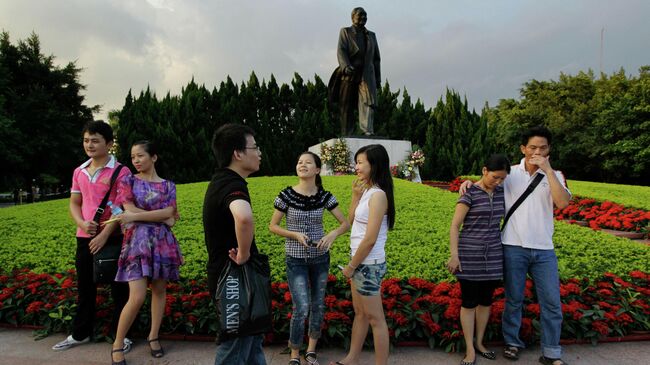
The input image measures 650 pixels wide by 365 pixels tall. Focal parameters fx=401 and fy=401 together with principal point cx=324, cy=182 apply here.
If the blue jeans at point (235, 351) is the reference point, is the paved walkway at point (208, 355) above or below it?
below

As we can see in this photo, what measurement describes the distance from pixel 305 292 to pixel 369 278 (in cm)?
52

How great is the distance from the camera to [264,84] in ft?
A: 65.4

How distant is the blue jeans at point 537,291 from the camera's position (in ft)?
9.22

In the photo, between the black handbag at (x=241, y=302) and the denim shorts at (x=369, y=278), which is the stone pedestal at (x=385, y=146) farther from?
the black handbag at (x=241, y=302)

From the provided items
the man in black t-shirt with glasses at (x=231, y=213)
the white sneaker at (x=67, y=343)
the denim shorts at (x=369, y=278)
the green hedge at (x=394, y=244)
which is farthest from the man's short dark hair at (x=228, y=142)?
the white sneaker at (x=67, y=343)

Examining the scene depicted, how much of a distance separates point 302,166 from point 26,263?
3.68 m

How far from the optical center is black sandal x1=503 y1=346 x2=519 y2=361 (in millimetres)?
2910

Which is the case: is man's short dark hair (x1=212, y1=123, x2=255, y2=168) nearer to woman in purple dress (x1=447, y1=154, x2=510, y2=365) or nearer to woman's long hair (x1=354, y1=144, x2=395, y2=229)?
woman's long hair (x1=354, y1=144, x2=395, y2=229)

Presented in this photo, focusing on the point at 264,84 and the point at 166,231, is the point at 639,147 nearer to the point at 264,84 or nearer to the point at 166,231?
the point at 264,84

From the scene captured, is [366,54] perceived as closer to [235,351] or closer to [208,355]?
[208,355]

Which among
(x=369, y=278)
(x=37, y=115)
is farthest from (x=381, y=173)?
(x=37, y=115)

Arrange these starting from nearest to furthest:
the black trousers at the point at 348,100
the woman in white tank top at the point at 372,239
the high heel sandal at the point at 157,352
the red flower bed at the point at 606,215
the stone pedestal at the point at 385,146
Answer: the woman in white tank top at the point at 372,239
the high heel sandal at the point at 157,352
the red flower bed at the point at 606,215
the black trousers at the point at 348,100
the stone pedestal at the point at 385,146

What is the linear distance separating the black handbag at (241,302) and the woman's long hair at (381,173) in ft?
3.18

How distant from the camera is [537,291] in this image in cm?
290
